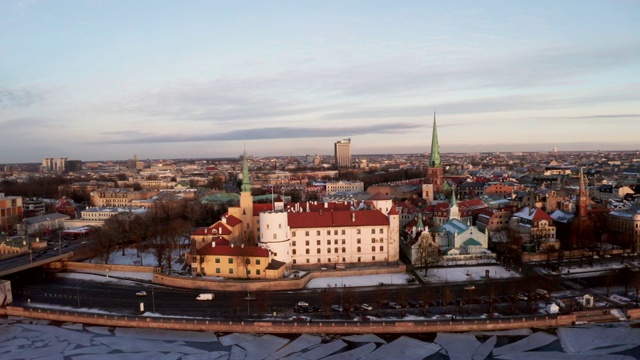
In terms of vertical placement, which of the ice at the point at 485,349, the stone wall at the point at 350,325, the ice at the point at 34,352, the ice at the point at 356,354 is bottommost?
the ice at the point at 485,349

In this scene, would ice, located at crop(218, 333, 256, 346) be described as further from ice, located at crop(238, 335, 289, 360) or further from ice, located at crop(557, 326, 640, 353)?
ice, located at crop(557, 326, 640, 353)

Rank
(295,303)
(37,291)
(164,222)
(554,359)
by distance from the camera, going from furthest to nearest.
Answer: (164,222)
(37,291)
(295,303)
(554,359)

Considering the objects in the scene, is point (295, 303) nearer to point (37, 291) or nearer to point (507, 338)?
point (507, 338)

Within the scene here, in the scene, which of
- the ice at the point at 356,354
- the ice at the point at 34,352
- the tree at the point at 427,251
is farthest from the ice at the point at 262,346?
the tree at the point at 427,251

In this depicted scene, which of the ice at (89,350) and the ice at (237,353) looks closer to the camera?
the ice at (237,353)

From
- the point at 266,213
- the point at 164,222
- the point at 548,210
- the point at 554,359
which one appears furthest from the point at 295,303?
the point at 548,210

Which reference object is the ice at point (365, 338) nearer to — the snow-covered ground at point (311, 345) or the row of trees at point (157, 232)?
the snow-covered ground at point (311, 345)

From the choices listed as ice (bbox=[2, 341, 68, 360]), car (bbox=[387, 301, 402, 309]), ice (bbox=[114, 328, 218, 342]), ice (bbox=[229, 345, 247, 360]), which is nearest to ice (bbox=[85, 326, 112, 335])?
ice (bbox=[114, 328, 218, 342])

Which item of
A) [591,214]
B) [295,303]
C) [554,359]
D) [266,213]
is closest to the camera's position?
[554,359]
